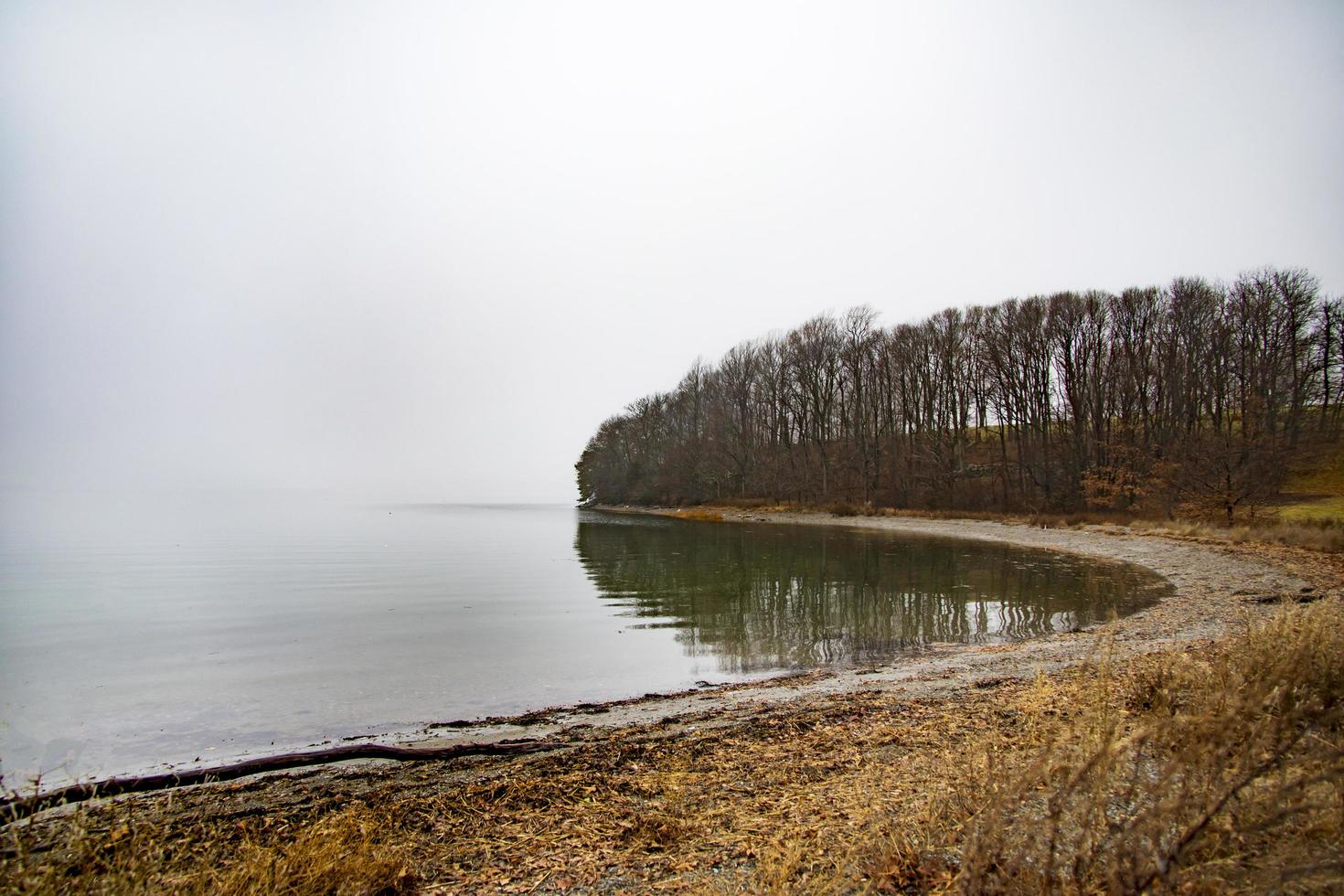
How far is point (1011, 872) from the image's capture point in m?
3.07

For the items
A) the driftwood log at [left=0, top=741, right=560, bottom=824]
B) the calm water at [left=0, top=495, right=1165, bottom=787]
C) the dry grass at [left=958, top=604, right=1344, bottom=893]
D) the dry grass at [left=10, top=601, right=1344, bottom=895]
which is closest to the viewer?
the dry grass at [left=958, top=604, right=1344, bottom=893]

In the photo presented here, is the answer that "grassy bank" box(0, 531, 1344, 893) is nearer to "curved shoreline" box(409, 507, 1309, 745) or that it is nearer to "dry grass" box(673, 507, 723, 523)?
"curved shoreline" box(409, 507, 1309, 745)

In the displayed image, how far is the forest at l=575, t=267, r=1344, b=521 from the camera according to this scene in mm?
34875

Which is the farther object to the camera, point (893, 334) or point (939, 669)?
point (893, 334)

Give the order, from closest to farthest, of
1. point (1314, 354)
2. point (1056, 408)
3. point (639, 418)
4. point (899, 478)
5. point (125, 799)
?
point (125, 799)
point (1314, 354)
point (1056, 408)
point (899, 478)
point (639, 418)

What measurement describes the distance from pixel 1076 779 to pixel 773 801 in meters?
2.84

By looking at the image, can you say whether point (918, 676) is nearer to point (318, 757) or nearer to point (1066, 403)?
point (318, 757)

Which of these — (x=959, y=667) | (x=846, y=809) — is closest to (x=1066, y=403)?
(x=959, y=667)

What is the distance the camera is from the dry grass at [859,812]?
2.59m

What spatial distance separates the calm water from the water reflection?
10cm

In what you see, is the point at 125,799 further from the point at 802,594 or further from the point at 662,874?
the point at 802,594

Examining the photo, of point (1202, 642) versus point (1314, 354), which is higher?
point (1314, 354)

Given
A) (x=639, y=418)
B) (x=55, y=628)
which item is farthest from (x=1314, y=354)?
(x=639, y=418)

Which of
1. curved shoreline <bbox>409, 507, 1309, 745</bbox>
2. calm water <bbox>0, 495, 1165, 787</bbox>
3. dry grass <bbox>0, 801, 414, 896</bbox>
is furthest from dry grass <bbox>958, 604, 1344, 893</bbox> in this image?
calm water <bbox>0, 495, 1165, 787</bbox>
